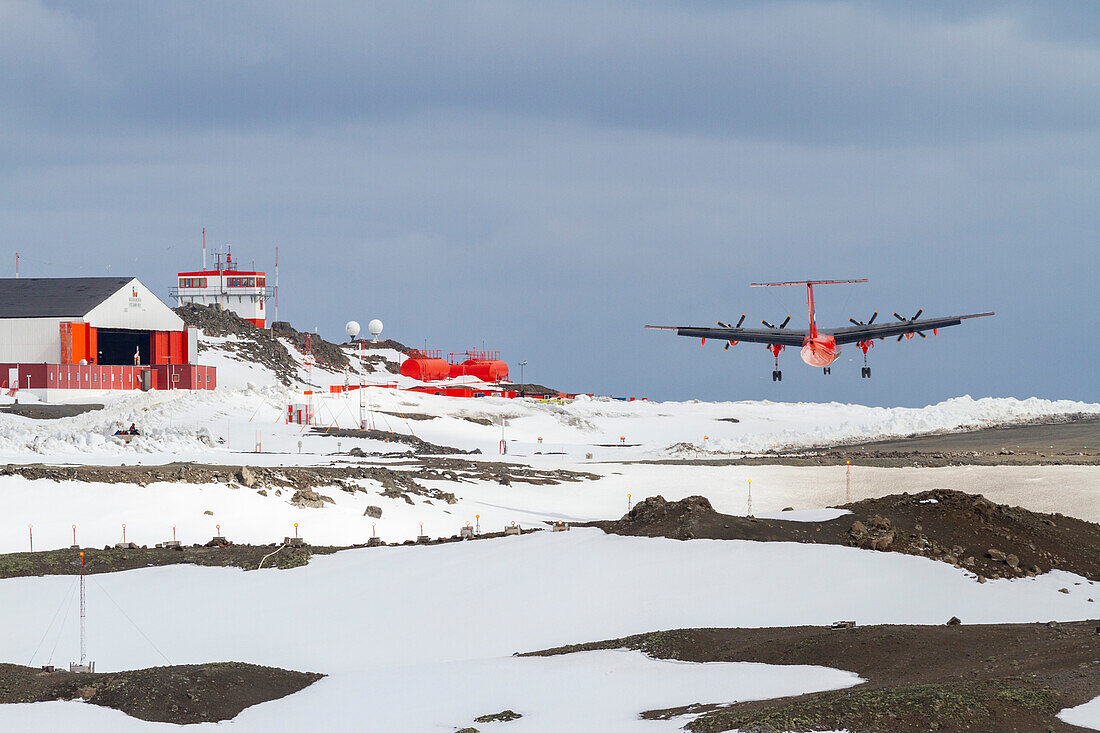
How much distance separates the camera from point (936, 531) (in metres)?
28.1

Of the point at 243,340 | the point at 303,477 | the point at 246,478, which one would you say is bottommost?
the point at 303,477

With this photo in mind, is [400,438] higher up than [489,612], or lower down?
higher up

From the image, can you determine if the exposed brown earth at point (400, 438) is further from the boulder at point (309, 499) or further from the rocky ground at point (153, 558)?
the rocky ground at point (153, 558)

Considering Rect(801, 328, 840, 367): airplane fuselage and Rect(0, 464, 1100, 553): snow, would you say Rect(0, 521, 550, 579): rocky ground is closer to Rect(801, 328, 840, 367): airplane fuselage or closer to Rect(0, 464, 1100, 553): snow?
Rect(0, 464, 1100, 553): snow

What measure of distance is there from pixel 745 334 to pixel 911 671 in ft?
140

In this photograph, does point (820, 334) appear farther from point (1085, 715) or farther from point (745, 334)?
point (1085, 715)

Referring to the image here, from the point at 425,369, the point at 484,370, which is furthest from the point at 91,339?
the point at 484,370

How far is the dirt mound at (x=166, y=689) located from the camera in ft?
55.5

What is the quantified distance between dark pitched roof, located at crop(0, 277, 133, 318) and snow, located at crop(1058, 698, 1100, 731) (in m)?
76.6

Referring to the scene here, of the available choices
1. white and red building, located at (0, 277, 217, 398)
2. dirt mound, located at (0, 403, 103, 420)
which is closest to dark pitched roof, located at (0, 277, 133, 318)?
white and red building, located at (0, 277, 217, 398)

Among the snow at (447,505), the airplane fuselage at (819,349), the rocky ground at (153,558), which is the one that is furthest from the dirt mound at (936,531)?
the airplane fuselage at (819,349)

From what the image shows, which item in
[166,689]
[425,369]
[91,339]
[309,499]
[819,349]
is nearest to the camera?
[166,689]

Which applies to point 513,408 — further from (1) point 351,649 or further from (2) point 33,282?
(1) point 351,649

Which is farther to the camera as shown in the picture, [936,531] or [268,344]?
[268,344]
